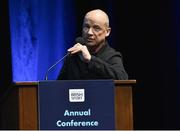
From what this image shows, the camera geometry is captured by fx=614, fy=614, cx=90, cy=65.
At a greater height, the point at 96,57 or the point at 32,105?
the point at 96,57

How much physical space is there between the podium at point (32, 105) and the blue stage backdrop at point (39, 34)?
6.95ft

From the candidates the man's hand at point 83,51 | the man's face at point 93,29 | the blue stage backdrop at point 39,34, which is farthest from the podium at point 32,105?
the blue stage backdrop at point 39,34

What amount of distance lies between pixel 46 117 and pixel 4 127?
42 centimetres

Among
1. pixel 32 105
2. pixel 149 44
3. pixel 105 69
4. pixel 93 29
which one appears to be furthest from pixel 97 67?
pixel 149 44

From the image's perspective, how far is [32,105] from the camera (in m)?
2.41

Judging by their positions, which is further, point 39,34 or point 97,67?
point 39,34

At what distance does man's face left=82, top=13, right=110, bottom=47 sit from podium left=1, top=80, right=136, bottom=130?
63cm

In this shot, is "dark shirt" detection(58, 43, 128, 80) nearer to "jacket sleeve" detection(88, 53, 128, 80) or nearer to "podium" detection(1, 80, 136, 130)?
"jacket sleeve" detection(88, 53, 128, 80)

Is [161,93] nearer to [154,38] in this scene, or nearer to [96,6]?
[154,38]

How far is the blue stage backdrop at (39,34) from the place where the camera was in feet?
15.3

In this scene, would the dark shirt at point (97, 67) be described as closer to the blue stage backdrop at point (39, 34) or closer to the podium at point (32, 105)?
the podium at point (32, 105)

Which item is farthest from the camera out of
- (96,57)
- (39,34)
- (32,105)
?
(39,34)

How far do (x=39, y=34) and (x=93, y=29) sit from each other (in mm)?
1704

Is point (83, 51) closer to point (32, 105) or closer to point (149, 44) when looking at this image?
point (32, 105)
